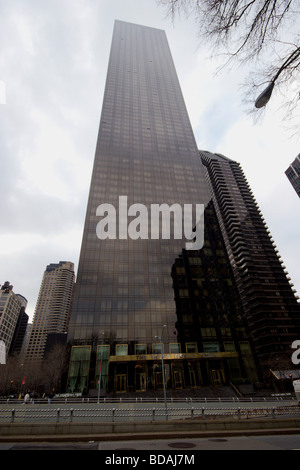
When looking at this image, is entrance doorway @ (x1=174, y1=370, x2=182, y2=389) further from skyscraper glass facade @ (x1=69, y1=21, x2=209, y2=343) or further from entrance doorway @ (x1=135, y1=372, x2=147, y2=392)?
skyscraper glass facade @ (x1=69, y1=21, x2=209, y2=343)

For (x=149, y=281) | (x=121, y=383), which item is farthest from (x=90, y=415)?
(x=149, y=281)

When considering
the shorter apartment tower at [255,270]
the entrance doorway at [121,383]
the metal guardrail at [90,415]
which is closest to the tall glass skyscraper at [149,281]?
the entrance doorway at [121,383]

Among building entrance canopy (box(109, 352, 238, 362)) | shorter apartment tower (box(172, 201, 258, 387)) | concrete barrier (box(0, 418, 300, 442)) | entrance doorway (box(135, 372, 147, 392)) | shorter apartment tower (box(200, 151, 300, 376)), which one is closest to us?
concrete barrier (box(0, 418, 300, 442))

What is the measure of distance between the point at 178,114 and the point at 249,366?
94852mm

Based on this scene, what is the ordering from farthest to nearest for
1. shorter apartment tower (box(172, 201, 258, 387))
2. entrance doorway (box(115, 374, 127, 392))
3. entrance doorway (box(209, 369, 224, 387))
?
shorter apartment tower (box(172, 201, 258, 387)) → entrance doorway (box(209, 369, 224, 387)) → entrance doorway (box(115, 374, 127, 392))

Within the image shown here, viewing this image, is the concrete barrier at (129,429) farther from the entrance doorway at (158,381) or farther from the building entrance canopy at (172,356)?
the entrance doorway at (158,381)

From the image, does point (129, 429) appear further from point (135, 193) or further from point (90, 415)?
point (135, 193)

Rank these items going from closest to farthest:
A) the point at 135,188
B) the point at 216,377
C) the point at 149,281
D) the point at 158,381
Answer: the point at 158,381 → the point at 216,377 → the point at 149,281 → the point at 135,188

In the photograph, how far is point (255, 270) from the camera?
122562mm

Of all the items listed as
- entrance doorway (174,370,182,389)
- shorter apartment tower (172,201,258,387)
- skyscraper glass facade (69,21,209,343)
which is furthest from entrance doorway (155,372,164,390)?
skyscraper glass facade (69,21,209,343)

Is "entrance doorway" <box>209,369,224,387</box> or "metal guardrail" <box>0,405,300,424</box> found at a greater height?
"entrance doorway" <box>209,369,224,387</box>

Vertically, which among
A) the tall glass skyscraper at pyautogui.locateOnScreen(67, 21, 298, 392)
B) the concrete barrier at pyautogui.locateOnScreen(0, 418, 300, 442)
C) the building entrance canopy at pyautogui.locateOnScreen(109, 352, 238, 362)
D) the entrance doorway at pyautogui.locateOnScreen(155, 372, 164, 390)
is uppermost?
the tall glass skyscraper at pyautogui.locateOnScreen(67, 21, 298, 392)

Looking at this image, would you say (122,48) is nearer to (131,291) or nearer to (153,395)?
(131,291)

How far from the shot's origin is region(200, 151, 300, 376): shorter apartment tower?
100062 millimetres
